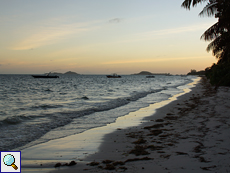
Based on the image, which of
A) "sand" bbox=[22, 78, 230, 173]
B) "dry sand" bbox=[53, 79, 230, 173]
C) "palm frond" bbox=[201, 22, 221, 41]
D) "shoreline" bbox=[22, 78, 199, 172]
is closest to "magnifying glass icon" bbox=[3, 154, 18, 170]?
"shoreline" bbox=[22, 78, 199, 172]

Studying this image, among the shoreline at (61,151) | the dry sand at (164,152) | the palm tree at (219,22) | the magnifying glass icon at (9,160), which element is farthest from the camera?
the palm tree at (219,22)

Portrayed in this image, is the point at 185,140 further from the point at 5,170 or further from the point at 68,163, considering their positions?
the point at 5,170

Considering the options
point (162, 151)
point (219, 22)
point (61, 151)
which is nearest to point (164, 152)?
point (162, 151)

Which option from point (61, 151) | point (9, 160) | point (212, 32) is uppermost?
point (212, 32)

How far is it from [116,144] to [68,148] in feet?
4.86

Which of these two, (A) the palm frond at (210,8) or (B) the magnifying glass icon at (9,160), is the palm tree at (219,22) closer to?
(A) the palm frond at (210,8)

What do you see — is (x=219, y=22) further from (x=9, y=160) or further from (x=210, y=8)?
(x=9, y=160)

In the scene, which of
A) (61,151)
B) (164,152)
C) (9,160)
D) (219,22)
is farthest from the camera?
(219,22)

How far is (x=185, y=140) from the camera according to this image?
20.3 feet

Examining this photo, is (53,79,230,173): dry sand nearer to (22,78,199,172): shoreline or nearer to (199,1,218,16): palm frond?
(22,78,199,172): shoreline

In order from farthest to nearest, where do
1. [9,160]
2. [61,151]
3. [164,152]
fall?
[61,151], [164,152], [9,160]

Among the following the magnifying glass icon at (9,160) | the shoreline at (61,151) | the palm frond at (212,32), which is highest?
the palm frond at (212,32)

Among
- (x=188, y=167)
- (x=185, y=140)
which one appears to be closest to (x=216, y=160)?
(x=188, y=167)

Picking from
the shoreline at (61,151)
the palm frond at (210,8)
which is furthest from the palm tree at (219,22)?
the shoreline at (61,151)
